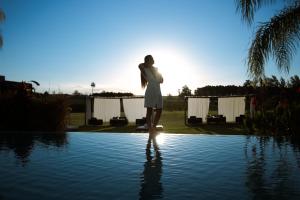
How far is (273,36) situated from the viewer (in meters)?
8.37

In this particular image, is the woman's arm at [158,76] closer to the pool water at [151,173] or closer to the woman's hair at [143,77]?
the woman's hair at [143,77]

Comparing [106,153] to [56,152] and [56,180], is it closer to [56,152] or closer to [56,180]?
[56,152]

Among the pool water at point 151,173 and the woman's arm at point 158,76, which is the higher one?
the woman's arm at point 158,76

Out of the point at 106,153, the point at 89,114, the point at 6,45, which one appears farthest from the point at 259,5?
the point at 89,114

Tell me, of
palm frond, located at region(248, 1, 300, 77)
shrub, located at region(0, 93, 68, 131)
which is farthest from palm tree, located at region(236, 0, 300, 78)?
shrub, located at region(0, 93, 68, 131)

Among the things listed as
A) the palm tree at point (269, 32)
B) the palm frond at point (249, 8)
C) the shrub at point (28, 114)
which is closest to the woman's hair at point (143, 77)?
the palm tree at point (269, 32)

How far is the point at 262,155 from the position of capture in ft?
14.9

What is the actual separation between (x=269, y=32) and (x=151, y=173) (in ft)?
21.1

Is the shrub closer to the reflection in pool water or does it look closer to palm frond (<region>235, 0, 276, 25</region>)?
palm frond (<region>235, 0, 276, 25</region>)

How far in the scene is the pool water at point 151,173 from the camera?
2.50m

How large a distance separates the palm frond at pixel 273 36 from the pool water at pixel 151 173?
11.7 ft

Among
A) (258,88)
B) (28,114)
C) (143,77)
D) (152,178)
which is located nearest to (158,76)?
(143,77)

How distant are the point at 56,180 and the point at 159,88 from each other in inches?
156

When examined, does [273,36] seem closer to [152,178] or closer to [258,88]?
[258,88]
